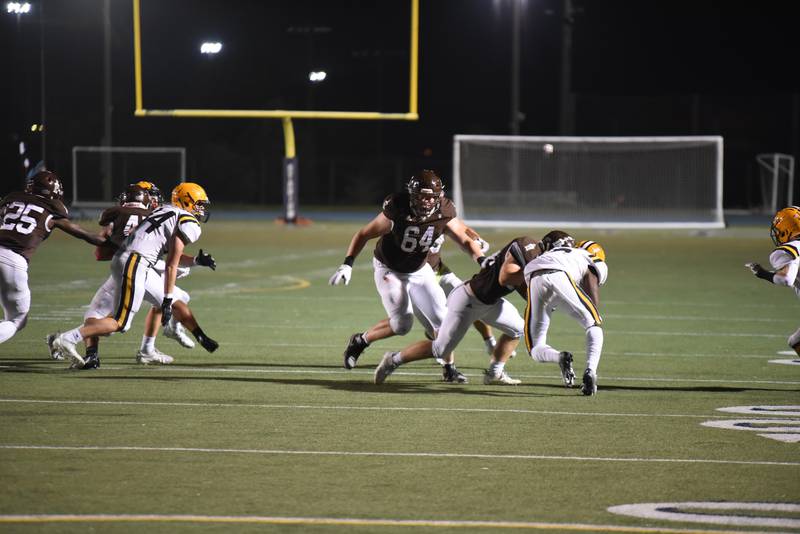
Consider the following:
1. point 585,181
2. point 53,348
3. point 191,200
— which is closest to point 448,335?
point 191,200

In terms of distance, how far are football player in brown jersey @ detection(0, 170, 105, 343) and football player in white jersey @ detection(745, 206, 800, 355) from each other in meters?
4.89

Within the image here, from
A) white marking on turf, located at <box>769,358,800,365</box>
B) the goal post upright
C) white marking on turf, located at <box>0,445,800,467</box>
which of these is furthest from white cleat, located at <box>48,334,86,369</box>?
the goal post upright

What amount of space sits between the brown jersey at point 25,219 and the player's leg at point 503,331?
3.33 m

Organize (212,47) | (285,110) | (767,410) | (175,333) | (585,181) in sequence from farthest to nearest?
(585,181) → (285,110) → (212,47) → (175,333) → (767,410)

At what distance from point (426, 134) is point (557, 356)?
4097cm

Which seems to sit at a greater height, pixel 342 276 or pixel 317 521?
pixel 342 276

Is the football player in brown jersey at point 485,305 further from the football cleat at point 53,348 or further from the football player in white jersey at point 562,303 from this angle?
the football cleat at point 53,348

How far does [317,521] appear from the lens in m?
5.20

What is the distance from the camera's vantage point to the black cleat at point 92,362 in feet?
30.5

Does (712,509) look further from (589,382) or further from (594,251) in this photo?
(594,251)

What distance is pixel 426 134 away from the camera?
48.6 metres

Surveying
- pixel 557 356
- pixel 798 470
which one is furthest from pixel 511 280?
pixel 798 470

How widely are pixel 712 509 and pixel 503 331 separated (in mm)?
3494

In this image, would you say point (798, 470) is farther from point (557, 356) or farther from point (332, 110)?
point (332, 110)
